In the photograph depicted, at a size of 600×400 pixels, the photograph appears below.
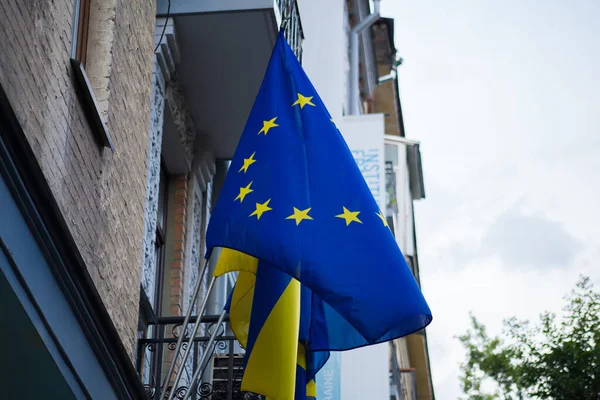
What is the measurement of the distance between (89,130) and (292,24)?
450 centimetres

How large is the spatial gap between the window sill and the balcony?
279cm

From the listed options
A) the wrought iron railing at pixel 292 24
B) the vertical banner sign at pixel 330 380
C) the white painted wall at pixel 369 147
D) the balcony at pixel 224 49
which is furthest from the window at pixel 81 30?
the white painted wall at pixel 369 147

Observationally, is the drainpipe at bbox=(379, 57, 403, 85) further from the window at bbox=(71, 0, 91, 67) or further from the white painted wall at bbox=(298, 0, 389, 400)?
the window at bbox=(71, 0, 91, 67)

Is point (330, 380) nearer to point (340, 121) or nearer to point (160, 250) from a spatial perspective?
point (160, 250)

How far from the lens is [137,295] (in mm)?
7938

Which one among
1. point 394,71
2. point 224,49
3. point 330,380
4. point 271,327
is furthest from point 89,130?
point 394,71

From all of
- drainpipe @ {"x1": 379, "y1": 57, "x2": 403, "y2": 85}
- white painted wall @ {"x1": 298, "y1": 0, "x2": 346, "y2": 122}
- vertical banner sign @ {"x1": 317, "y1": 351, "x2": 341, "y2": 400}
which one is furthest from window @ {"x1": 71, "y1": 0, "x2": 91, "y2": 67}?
drainpipe @ {"x1": 379, "y1": 57, "x2": 403, "y2": 85}

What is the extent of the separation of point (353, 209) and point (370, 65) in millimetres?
26423

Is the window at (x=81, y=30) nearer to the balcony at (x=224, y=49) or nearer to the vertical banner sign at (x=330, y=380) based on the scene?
the balcony at (x=224, y=49)

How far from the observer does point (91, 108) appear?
684 cm

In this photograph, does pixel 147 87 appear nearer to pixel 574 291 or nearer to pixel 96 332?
pixel 96 332

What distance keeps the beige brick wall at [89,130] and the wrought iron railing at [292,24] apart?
1.80m

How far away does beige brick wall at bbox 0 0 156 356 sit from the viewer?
566 cm

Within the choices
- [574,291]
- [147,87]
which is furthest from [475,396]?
[147,87]
